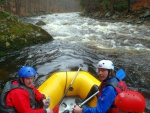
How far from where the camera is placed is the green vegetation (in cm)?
926

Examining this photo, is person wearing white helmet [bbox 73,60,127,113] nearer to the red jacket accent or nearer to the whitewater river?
the red jacket accent

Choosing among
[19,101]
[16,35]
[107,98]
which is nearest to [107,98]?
[107,98]

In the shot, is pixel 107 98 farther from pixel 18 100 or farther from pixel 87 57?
pixel 87 57

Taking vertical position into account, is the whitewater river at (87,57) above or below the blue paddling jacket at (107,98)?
below

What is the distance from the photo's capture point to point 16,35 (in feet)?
32.5

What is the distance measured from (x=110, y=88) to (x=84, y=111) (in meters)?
0.62

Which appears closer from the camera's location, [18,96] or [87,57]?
[18,96]

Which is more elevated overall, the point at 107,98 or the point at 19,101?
the point at 107,98

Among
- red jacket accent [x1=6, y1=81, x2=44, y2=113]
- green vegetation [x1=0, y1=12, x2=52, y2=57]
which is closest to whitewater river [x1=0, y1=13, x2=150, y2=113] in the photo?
green vegetation [x1=0, y1=12, x2=52, y2=57]

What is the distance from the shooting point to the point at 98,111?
310 centimetres

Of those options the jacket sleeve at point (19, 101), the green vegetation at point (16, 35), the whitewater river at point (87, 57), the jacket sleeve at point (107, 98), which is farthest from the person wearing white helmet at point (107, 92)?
the green vegetation at point (16, 35)

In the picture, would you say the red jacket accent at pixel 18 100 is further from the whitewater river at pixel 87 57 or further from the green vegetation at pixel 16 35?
the green vegetation at pixel 16 35

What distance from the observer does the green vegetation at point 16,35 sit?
9258 millimetres

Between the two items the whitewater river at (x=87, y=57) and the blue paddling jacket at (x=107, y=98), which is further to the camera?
the whitewater river at (x=87, y=57)
